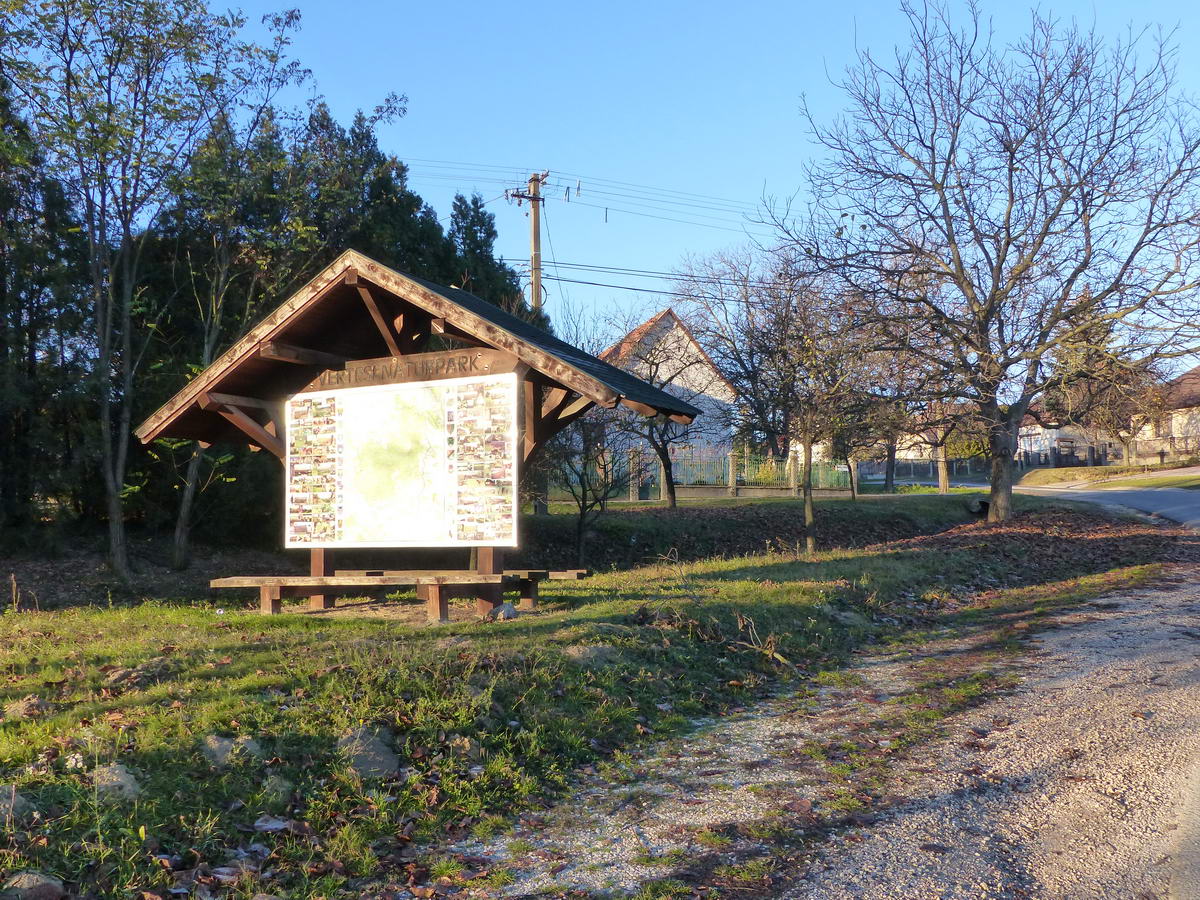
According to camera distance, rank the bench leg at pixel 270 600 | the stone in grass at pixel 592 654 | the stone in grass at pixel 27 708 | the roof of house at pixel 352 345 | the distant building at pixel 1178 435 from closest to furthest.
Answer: the stone in grass at pixel 27 708, the stone in grass at pixel 592 654, the roof of house at pixel 352 345, the bench leg at pixel 270 600, the distant building at pixel 1178 435

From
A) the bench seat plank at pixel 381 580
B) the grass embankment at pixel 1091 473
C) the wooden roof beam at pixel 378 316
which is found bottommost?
the bench seat plank at pixel 381 580

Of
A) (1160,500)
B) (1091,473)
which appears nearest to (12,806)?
(1160,500)

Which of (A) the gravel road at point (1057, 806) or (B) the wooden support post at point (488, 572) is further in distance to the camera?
(B) the wooden support post at point (488, 572)

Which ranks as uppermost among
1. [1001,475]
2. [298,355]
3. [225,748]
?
[298,355]

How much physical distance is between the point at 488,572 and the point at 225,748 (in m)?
4.68

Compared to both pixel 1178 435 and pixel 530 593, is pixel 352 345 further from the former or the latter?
pixel 1178 435

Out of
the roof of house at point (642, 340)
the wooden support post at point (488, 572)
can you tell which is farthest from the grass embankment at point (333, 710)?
the roof of house at point (642, 340)

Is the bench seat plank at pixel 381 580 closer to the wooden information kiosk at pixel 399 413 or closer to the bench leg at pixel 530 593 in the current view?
the wooden information kiosk at pixel 399 413

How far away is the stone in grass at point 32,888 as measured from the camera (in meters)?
3.93

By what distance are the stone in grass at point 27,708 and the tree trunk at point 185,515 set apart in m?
10.7

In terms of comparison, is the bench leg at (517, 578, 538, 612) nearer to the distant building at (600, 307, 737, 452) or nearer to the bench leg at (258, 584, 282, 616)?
the bench leg at (258, 584, 282, 616)

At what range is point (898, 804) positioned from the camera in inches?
217

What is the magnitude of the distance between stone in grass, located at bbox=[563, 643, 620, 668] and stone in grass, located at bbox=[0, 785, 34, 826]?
4113 millimetres

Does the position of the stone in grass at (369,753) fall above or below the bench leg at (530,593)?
below
